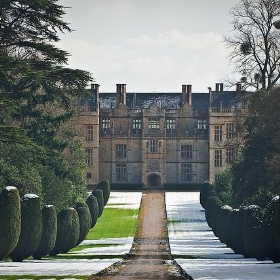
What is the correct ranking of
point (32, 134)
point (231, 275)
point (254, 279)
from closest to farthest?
point (254, 279)
point (231, 275)
point (32, 134)

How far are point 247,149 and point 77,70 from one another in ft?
50.4

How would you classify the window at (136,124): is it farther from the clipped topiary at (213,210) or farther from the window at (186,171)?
the clipped topiary at (213,210)

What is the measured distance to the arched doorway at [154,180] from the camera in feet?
272

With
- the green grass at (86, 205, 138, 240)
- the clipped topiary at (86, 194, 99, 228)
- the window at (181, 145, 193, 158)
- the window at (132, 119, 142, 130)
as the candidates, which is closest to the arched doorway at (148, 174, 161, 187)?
the window at (181, 145, 193, 158)

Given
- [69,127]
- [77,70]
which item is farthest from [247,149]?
[69,127]

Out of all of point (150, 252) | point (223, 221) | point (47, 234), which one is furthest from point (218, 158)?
point (47, 234)

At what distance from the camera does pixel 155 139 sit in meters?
83.1

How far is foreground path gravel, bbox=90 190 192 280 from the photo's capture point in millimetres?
22203

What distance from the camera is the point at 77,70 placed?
2886 centimetres

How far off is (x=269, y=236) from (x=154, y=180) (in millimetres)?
56948

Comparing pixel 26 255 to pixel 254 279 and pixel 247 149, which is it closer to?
pixel 254 279

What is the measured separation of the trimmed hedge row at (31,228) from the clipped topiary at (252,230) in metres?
6.39

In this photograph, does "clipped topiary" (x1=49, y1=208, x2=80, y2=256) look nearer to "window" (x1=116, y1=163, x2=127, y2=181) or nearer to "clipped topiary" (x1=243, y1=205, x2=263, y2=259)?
"clipped topiary" (x1=243, y1=205, x2=263, y2=259)

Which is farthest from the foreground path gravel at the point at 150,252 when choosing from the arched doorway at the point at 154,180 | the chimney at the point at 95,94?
the chimney at the point at 95,94
